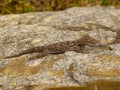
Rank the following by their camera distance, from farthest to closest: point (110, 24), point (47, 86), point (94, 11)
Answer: point (94, 11) → point (110, 24) → point (47, 86)

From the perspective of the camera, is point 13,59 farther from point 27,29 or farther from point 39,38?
point 27,29

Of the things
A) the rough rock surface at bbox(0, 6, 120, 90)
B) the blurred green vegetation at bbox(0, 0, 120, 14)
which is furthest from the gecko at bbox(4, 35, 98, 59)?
the blurred green vegetation at bbox(0, 0, 120, 14)

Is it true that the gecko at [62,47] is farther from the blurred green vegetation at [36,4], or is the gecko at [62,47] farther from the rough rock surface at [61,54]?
the blurred green vegetation at [36,4]

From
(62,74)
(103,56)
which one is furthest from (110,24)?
(62,74)

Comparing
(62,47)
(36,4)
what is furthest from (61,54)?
(36,4)

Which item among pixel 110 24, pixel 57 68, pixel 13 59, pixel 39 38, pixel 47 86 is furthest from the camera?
pixel 110 24

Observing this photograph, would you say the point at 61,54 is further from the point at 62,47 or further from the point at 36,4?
the point at 36,4
